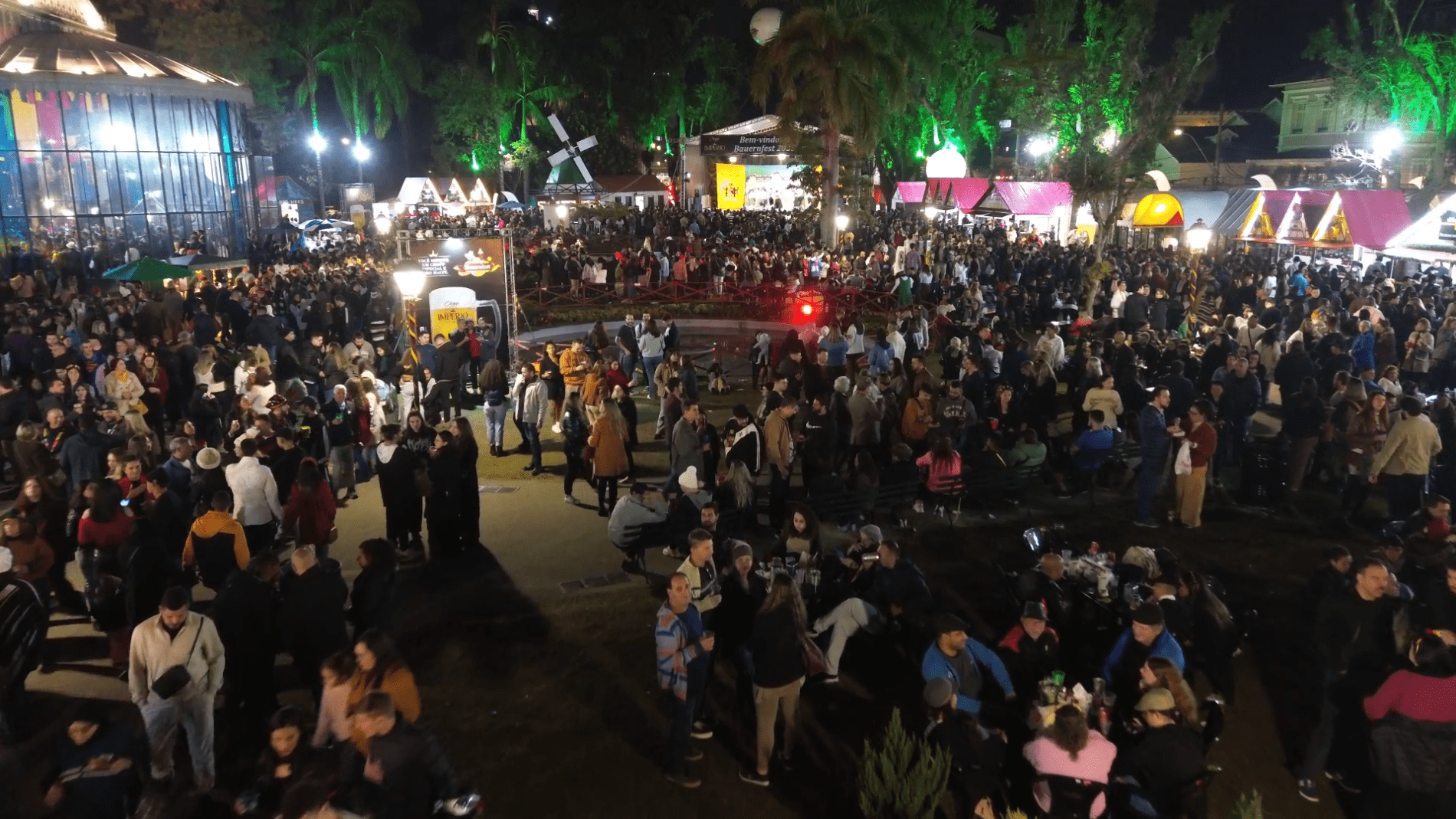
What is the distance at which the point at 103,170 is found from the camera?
27594 mm

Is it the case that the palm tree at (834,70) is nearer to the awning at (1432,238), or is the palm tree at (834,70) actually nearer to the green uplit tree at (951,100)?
the green uplit tree at (951,100)

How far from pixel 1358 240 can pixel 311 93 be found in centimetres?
5102

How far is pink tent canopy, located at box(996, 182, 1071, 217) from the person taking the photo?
24.8 meters

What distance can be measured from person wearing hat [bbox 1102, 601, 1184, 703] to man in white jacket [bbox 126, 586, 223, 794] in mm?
5295

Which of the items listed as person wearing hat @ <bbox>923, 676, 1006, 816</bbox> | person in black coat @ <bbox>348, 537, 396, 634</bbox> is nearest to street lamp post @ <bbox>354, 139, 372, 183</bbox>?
person in black coat @ <bbox>348, 537, 396, 634</bbox>

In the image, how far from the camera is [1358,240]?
1577 cm

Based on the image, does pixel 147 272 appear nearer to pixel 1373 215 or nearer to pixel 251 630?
pixel 251 630

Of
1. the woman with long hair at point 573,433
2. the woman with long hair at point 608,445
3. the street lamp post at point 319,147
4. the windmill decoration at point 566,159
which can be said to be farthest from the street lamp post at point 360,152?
the woman with long hair at point 608,445

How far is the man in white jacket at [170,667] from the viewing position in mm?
5285

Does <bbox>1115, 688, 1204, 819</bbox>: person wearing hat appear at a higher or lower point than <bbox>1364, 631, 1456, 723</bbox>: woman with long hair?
lower

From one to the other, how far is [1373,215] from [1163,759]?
15300 mm

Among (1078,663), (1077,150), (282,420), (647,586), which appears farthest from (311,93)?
(1078,663)

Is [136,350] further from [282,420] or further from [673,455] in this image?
[673,455]

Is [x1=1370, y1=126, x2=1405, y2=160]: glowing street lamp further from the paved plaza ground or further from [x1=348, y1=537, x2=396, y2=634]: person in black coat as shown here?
[x1=348, y1=537, x2=396, y2=634]: person in black coat
